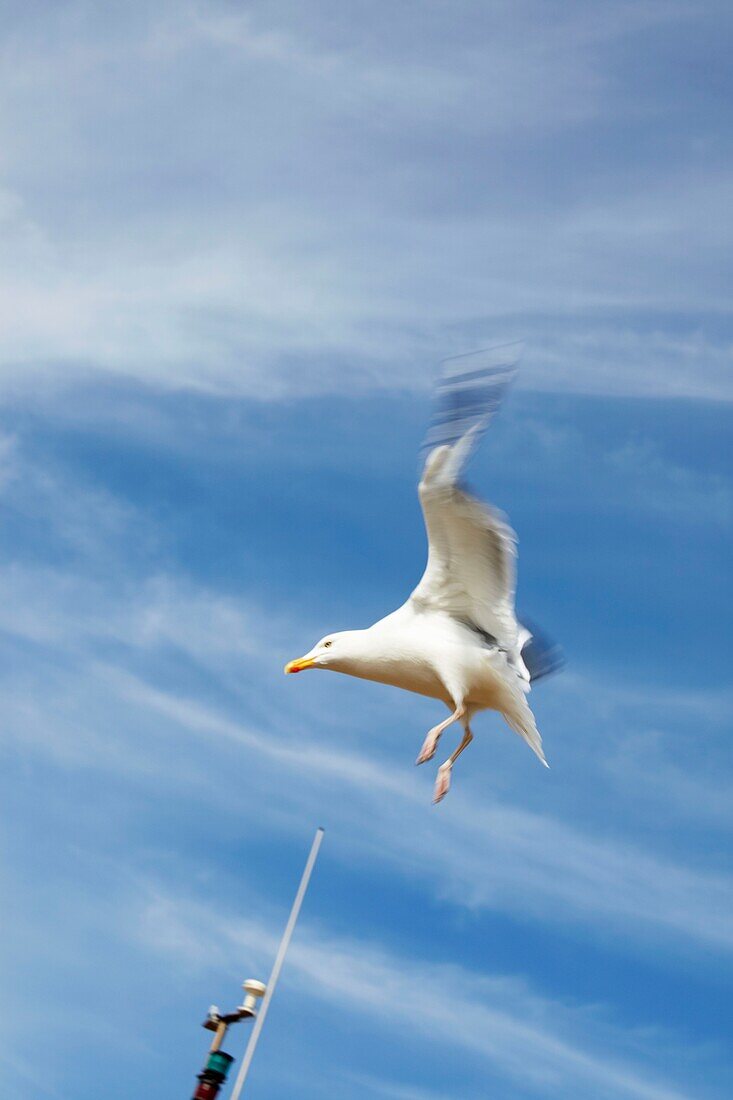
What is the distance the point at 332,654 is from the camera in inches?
934

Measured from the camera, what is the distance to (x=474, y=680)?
22.3m

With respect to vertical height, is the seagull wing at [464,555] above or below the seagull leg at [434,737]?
above

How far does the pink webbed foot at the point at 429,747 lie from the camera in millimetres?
21359

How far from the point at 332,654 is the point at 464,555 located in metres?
2.80

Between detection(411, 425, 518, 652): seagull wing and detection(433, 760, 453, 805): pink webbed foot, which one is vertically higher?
detection(411, 425, 518, 652): seagull wing

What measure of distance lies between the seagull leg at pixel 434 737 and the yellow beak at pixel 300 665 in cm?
301

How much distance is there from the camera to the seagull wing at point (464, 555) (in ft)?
70.4

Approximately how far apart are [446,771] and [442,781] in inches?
11.3

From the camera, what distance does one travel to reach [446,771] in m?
21.8

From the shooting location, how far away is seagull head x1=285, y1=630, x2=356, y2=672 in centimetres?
2334

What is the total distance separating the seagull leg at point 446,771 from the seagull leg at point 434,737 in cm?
37

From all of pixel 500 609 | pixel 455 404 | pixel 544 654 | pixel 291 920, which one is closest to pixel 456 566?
pixel 500 609

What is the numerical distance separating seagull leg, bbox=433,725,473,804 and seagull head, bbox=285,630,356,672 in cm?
186

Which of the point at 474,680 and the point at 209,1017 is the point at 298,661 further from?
the point at 209,1017
